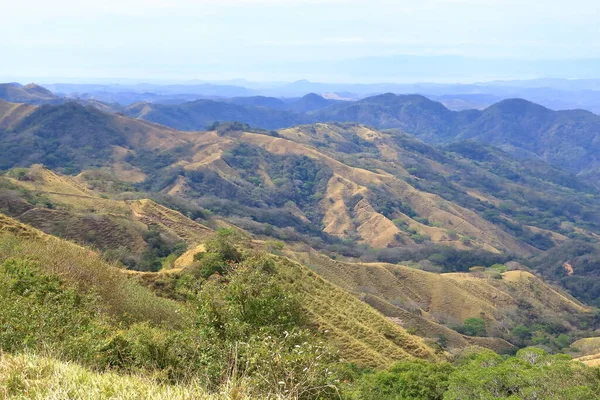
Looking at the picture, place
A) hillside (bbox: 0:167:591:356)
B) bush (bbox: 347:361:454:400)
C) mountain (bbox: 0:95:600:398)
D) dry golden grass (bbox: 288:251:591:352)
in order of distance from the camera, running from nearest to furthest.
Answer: mountain (bbox: 0:95:600:398) → bush (bbox: 347:361:454:400) → hillside (bbox: 0:167:591:356) → dry golden grass (bbox: 288:251:591:352)

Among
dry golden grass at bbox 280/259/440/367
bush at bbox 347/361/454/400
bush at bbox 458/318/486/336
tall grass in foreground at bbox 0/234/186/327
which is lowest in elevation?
bush at bbox 458/318/486/336

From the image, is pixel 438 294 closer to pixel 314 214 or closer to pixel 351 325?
pixel 351 325

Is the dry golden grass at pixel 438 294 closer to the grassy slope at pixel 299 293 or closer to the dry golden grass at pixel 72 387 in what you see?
the grassy slope at pixel 299 293

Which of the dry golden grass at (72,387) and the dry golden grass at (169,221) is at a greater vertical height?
the dry golden grass at (72,387)

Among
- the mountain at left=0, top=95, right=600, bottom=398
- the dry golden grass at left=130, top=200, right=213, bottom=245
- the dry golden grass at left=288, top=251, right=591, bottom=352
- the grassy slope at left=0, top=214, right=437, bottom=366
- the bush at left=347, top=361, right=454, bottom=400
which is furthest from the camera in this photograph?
the dry golden grass at left=130, top=200, right=213, bottom=245

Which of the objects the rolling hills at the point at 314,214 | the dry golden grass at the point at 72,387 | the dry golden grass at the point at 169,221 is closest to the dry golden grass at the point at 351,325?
the rolling hills at the point at 314,214

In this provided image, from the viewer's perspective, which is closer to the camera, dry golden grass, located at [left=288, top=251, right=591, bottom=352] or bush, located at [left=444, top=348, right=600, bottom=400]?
bush, located at [left=444, top=348, right=600, bottom=400]

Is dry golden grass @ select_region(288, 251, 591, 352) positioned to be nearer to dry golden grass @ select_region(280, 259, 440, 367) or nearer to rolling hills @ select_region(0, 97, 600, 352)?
rolling hills @ select_region(0, 97, 600, 352)

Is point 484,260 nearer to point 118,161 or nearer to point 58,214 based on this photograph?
point 58,214

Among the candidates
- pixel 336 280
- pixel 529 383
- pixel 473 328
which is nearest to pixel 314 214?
pixel 336 280

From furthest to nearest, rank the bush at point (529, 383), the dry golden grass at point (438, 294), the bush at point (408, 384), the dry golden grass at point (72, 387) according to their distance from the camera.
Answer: the dry golden grass at point (438, 294), the bush at point (408, 384), the bush at point (529, 383), the dry golden grass at point (72, 387)

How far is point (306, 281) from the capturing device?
42.6m

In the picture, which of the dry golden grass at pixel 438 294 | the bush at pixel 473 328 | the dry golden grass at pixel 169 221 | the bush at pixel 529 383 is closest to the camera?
the bush at pixel 529 383

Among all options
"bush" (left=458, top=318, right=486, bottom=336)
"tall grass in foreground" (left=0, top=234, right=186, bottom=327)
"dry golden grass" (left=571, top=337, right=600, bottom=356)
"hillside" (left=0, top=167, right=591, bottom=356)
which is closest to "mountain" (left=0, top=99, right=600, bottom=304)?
"hillside" (left=0, top=167, right=591, bottom=356)
